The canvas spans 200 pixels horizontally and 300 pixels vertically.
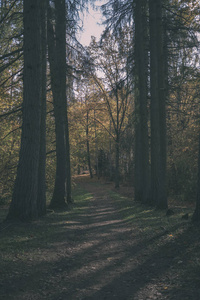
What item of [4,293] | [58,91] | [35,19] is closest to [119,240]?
[4,293]

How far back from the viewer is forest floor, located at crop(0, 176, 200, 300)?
4066 mm

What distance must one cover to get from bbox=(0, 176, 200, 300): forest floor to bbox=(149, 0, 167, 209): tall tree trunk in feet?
11.6

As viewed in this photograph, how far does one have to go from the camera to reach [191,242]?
19.5 feet

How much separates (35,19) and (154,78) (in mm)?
6220

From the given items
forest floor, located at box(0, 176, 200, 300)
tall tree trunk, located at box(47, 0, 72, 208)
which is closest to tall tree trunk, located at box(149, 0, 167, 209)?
forest floor, located at box(0, 176, 200, 300)

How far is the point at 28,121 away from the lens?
8.52 meters

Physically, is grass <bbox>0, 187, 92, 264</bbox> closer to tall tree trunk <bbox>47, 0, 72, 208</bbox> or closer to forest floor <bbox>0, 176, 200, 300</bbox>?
forest floor <bbox>0, 176, 200, 300</bbox>

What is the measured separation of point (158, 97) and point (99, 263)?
8851 mm

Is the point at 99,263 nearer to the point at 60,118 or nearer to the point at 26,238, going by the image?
the point at 26,238

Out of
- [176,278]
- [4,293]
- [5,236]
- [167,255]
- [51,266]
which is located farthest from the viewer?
[5,236]

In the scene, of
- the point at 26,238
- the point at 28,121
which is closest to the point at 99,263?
the point at 26,238

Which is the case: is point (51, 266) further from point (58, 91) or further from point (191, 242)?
point (58, 91)

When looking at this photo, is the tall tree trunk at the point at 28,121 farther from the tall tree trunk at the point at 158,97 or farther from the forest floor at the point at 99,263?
the tall tree trunk at the point at 158,97

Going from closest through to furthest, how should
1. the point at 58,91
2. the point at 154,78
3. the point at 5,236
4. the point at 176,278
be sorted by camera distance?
the point at 176,278 < the point at 5,236 < the point at 154,78 < the point at 58,91
